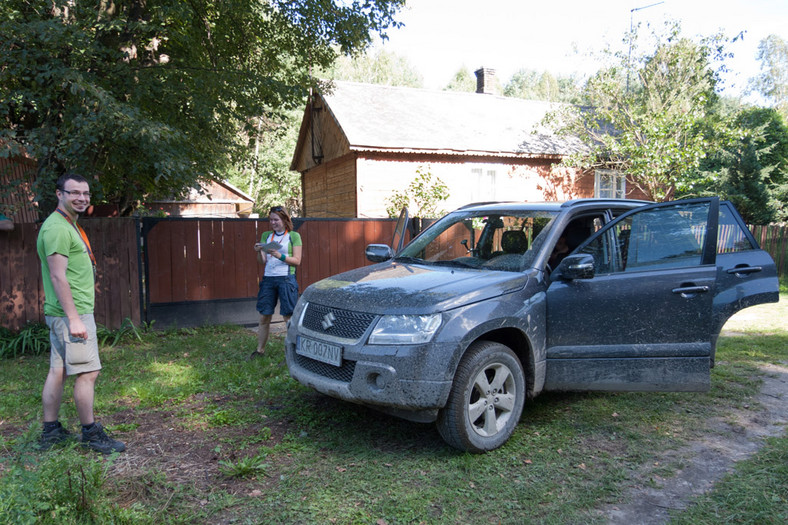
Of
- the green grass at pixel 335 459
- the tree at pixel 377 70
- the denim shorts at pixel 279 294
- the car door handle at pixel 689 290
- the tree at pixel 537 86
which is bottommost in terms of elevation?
the green grass at pixel 335 459

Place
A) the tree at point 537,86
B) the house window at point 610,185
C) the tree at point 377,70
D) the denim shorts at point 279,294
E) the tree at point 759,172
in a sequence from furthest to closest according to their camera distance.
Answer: the tree at point 537,86 → the tree at point 377,70 → the house window at point 610,185 → the tree at point 759,172 → the denim shorts at point 279,294

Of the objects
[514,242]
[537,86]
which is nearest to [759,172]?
[514,242]

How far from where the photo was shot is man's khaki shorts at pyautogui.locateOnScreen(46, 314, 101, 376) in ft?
12.2

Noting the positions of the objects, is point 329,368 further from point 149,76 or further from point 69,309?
point 149,76

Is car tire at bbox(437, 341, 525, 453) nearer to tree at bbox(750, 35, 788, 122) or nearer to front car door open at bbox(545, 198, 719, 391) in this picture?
front car door open at bbox(545, 198, 719, 391)

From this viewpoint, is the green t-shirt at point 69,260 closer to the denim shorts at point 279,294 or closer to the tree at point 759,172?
the denim shorts at point 279,294

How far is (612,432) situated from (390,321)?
2144 millimetres

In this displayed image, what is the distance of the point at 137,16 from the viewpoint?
8.38 metres

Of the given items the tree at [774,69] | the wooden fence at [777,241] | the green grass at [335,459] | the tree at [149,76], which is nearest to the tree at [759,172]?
the wooden fence at [777,241]

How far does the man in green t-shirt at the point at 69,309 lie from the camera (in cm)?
363

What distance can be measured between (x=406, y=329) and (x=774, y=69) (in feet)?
226

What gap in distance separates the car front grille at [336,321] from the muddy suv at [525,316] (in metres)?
0.01

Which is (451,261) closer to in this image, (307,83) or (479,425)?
(479,425)

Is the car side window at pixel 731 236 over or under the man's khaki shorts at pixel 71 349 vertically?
over
